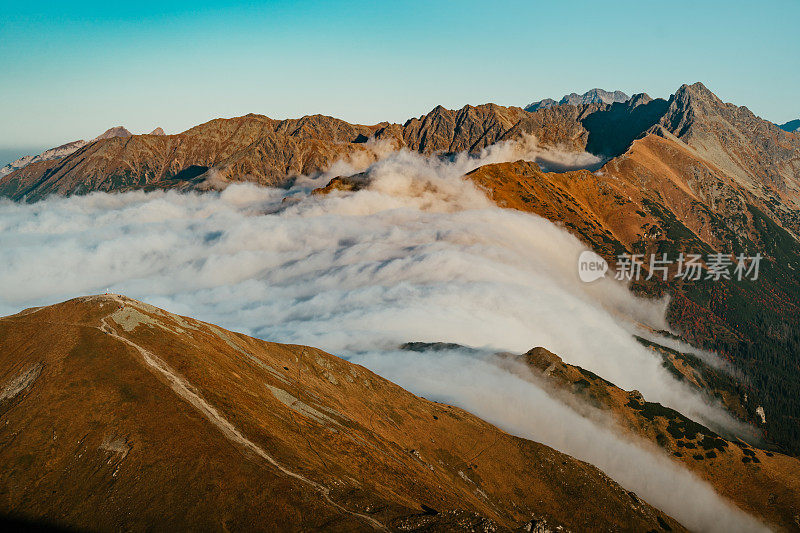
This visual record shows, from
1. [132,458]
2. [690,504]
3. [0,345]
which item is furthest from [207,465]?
[690,504]

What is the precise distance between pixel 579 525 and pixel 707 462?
105578 millimetres

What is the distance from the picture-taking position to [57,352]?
4126 inches

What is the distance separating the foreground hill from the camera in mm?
71312

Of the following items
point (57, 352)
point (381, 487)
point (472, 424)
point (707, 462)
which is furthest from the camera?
point (707, 462)

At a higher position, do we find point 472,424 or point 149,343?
point 149,343

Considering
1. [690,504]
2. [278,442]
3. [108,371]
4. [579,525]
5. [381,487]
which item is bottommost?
[690,504]

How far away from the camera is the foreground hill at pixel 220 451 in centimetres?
7131

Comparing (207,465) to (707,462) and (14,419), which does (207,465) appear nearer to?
(14,419)

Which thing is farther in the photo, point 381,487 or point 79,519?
point 381,487

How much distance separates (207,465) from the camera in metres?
76.0

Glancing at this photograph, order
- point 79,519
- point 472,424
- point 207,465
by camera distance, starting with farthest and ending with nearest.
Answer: point 472,424, point 207,465, point 79,519

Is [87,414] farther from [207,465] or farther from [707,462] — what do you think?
[707,462]

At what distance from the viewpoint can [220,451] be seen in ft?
260

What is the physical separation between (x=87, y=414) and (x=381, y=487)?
205 ft
